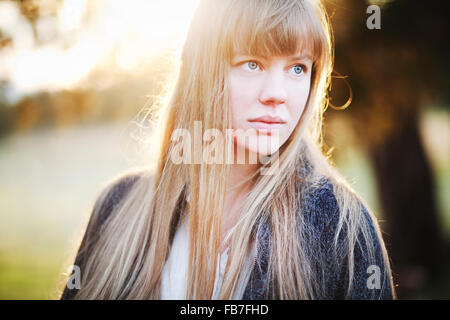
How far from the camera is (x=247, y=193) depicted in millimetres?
1260

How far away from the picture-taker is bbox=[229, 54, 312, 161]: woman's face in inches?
42.7

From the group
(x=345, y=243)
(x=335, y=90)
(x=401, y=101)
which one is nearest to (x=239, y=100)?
(x=345, y=243)

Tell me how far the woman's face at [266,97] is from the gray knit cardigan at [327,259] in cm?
22

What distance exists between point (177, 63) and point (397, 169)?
2126 millimetres

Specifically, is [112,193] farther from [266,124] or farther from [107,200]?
[266,124]

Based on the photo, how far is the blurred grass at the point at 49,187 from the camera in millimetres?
3283

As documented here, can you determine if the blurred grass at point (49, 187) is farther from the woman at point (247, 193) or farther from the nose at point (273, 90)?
the nose at point (273, 90)

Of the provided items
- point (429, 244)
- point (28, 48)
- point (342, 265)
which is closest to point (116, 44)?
point (28, 48)

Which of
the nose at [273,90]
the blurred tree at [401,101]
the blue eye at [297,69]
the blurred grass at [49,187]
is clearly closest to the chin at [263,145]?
the nose at [273,90]

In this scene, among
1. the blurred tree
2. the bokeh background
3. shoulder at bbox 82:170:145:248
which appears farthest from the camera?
the blurred tree

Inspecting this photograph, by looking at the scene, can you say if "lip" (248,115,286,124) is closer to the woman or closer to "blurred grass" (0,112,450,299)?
the woman

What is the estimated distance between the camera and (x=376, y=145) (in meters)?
2.63

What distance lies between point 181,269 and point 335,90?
1453mm

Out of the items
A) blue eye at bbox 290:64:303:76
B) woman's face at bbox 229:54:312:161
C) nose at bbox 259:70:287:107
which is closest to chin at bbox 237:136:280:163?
woman's face at bbox 229:54:312:161
